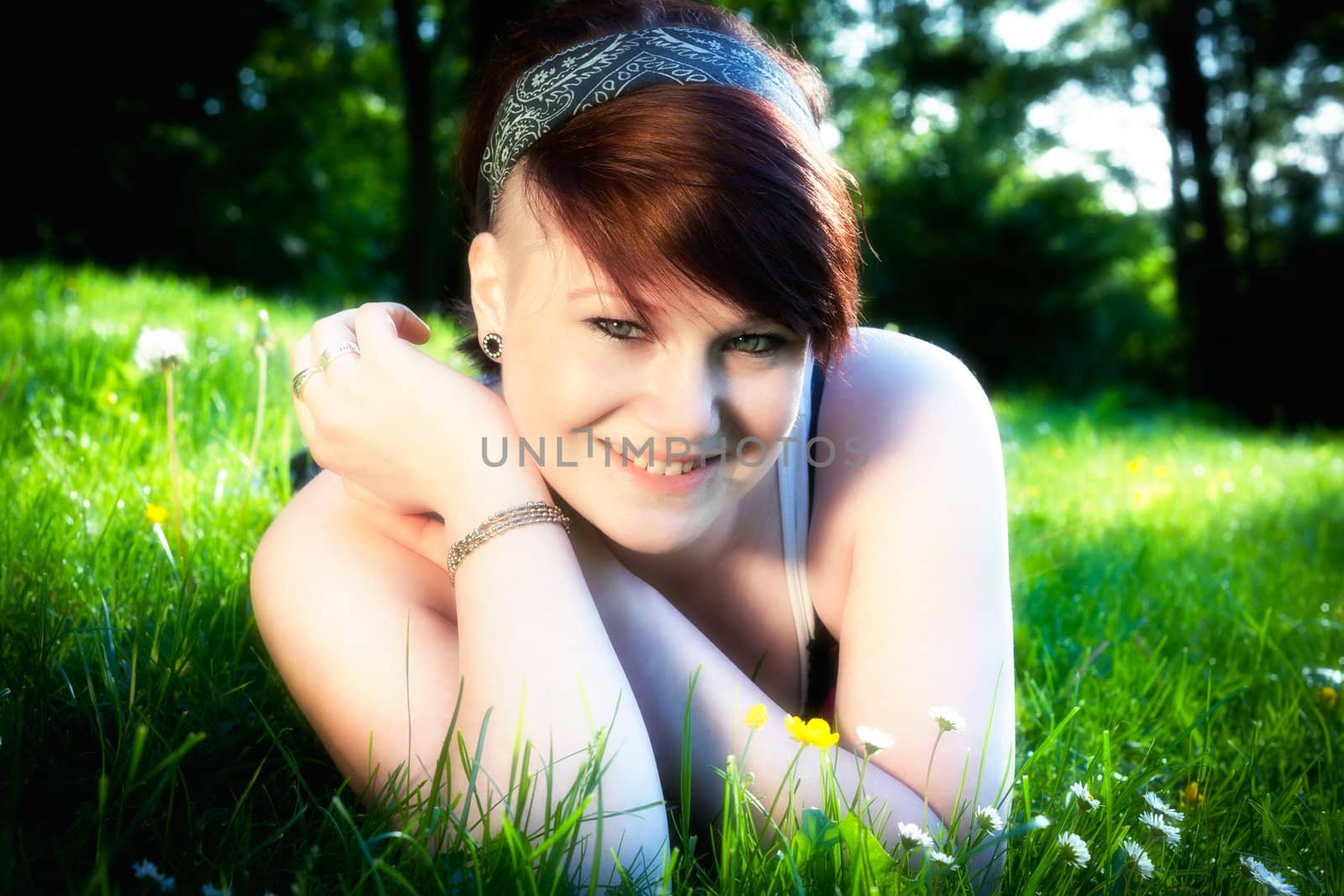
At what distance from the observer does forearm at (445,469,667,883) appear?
129 cm

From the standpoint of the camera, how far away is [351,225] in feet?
48.5

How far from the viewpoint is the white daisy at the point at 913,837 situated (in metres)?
1.18

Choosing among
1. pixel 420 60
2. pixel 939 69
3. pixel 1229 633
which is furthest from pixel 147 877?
pixel 939 69

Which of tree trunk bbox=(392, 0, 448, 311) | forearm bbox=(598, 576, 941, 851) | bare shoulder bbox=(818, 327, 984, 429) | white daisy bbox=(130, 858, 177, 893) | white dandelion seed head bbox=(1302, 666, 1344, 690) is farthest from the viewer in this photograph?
tree trunk bbox=(392, 0, 448, 311)

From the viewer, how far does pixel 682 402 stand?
58.0 inches

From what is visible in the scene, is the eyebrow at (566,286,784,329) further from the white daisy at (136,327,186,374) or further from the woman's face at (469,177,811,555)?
the white daisy at (136,327,186,374)

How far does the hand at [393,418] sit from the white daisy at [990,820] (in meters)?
0.88

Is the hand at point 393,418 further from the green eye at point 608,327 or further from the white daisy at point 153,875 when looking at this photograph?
the white daisy at point 153,875

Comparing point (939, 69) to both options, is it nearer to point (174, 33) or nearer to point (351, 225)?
point (351, 225)

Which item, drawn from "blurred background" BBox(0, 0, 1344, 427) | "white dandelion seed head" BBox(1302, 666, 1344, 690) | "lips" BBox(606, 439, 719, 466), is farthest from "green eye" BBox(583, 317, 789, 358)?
"blurred background" BBox(0, 0, 1344, 427)

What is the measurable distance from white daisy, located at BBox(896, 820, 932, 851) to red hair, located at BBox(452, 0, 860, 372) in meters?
0.69

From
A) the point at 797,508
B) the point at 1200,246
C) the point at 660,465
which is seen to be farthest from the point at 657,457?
the point at 1200,246

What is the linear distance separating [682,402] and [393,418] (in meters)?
0.51

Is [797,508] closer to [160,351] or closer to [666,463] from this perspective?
[666,463]
